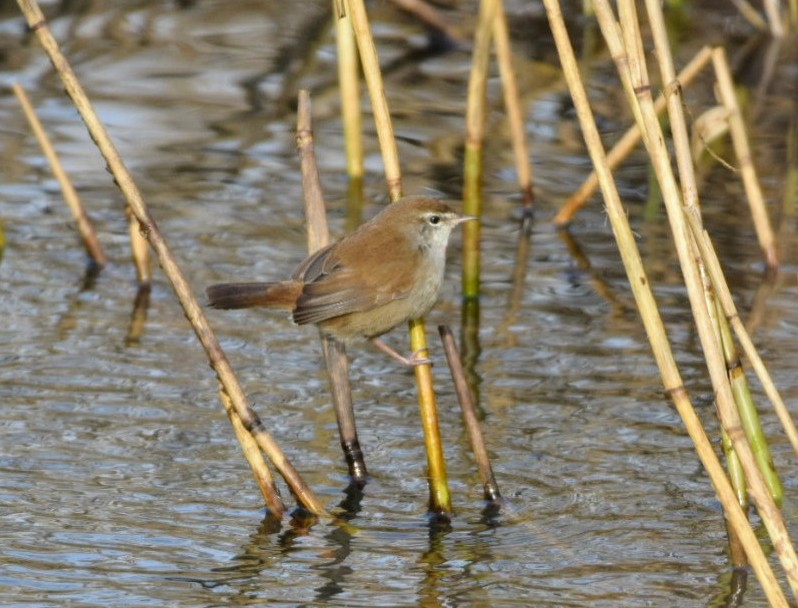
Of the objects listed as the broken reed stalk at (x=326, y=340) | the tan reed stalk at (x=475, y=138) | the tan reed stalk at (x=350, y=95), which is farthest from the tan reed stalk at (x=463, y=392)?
the tan reed stalk at (x=350, y=95)

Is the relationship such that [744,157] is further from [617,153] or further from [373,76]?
[373,76]

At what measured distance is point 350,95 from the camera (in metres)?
8.62

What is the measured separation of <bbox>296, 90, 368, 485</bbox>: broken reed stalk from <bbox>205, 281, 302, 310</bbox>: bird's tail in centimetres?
29

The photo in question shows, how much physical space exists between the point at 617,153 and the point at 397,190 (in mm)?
3448

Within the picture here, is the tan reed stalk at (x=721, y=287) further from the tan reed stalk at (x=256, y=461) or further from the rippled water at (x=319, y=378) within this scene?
the tan reed stalk at (x=256, y=461)

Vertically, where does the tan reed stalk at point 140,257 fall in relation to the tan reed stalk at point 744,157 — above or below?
below

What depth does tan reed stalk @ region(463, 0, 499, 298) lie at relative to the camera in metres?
6.93

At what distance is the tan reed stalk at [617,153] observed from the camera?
7.81 metres

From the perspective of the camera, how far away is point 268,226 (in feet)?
27.6

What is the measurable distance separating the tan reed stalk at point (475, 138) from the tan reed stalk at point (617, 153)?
31.2 inches

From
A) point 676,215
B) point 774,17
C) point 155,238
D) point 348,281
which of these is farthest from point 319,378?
point 774,17

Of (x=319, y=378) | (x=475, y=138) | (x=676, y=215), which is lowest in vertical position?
(x=319, y=378)

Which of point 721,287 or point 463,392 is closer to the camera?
point 721,287

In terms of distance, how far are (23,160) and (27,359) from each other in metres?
3.04
